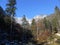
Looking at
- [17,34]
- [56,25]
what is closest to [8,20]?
[17,34]

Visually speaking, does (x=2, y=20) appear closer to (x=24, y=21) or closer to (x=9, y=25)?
(x=9, y=25)

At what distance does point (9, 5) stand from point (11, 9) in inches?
81.3

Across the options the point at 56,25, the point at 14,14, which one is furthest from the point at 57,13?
the point at 14,14

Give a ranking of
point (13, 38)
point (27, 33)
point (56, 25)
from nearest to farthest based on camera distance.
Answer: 1. point (13, 38)
2. point (27, 33)
3. point (56, 25)

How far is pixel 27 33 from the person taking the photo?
89312 millimetres

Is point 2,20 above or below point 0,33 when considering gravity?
above

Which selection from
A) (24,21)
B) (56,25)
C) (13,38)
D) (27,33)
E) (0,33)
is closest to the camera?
(0,33)

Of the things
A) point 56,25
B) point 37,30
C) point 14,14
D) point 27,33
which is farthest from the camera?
point 37,30

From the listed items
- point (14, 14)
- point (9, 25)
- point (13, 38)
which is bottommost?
point (13, 38)

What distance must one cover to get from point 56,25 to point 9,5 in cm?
3922

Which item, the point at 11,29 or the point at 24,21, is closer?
the point at 11,29

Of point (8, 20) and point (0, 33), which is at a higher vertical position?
point (8, 20)

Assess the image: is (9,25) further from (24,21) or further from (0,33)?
(24,21)

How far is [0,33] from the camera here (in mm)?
61094
